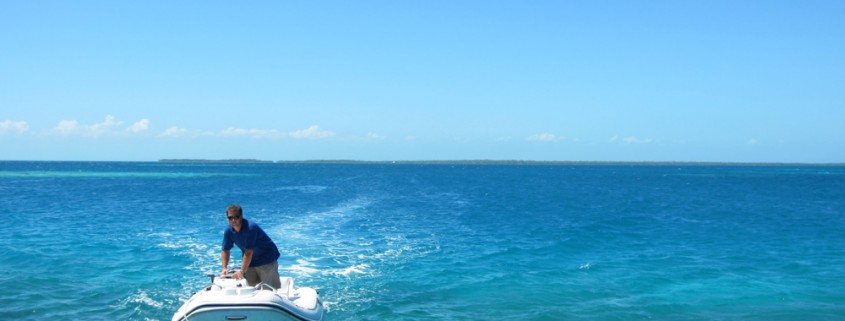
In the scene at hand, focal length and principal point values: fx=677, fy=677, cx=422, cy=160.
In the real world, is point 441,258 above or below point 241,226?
below

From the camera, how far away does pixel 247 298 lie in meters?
10.2

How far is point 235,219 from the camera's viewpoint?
10391mm

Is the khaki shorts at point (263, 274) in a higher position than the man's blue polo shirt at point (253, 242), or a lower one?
lower

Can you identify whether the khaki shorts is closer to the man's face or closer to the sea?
the man's face

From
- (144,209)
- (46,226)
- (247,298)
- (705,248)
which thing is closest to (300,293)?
(247,298)

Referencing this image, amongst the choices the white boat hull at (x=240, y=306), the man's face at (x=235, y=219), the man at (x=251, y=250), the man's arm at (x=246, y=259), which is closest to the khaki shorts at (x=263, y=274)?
the man at (x=251, y=250)

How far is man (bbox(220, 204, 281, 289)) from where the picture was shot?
10.7 metres

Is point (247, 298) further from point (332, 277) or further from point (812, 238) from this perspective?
point (812, 238)

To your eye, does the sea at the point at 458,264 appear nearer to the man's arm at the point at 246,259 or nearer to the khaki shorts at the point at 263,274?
the khaki shorts at the point at 263,274

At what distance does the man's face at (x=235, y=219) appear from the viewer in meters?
10.3

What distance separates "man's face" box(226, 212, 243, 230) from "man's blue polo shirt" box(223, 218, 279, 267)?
80 millimetres

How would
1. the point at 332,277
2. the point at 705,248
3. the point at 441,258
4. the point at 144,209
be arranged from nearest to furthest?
the point at 332,277 < the point at 441,258 < the point at 705,248 < the point at 144,209

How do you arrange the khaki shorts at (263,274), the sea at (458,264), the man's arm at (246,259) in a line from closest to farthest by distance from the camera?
the man's arm at (246,259) → the khaki shorts at (263,274) → the sea at (458,264)

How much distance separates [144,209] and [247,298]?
34.9 m
